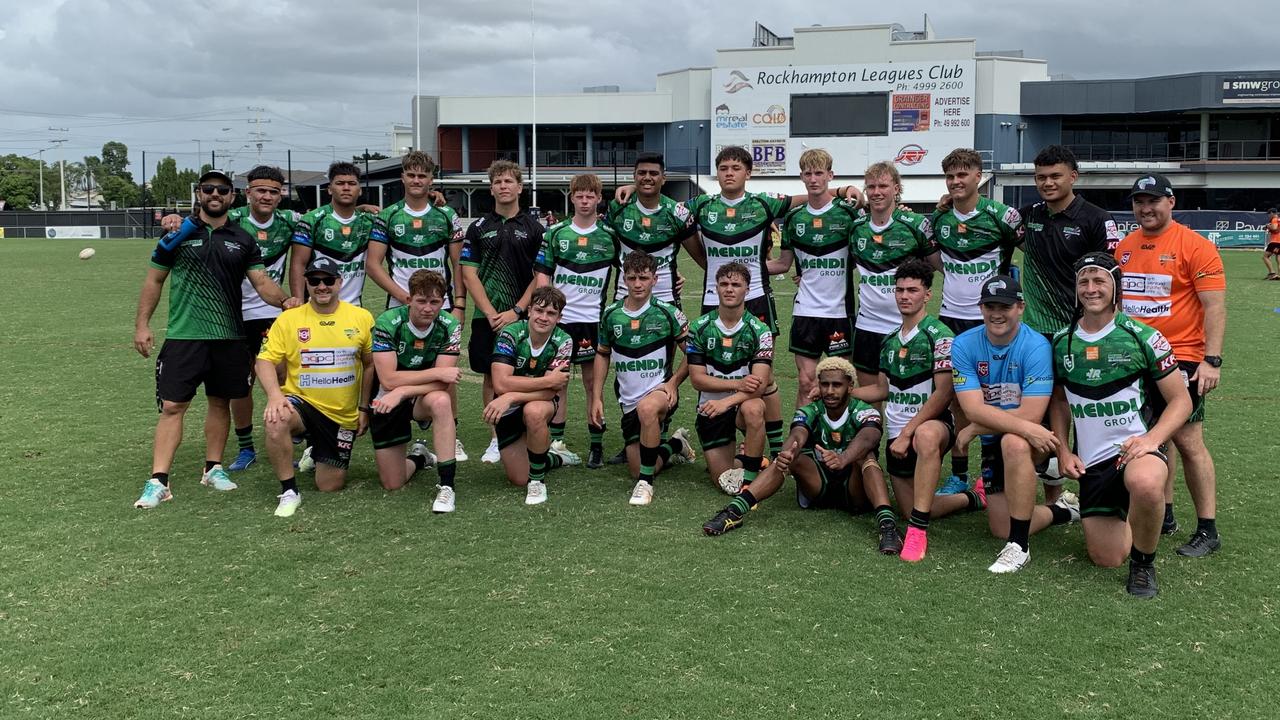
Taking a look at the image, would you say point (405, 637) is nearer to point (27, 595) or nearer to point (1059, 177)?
point (27, 595)

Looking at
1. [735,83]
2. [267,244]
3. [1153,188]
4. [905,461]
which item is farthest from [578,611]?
[735,83]

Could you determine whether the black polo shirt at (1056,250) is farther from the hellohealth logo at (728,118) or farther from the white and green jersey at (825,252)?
the hellohealth logo at (728,118)

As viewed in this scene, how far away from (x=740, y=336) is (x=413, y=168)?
103 inches

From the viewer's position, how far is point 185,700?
11.0 ft

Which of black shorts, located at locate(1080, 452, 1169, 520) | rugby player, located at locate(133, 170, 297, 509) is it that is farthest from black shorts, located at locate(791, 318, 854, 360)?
rugby player, located at locate(133, 170, 297, 509)

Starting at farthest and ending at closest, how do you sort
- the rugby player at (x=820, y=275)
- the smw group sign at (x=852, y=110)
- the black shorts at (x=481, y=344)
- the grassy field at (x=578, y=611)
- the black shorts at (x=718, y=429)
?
the smw group sign at (x=852, y=110) → the black shorts at (x=481, y=344) → the rugby player at (x=820, y=275) → the black shorts at (x=718, y=429) → the grassy field at (x=578, y=611)

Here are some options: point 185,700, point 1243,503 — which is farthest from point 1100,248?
point 185,700

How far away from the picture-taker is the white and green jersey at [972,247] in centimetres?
597

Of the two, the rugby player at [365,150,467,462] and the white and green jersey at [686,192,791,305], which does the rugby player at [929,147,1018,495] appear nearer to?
the white and green jersey at [686,192,791,305]

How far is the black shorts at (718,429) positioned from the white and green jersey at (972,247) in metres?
1.54

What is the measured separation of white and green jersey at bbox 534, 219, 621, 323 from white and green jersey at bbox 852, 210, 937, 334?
1706mm

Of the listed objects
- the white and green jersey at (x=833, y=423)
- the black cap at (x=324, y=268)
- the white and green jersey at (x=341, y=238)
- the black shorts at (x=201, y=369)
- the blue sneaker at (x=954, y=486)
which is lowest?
the blue sneaker at (x=954, y=486)

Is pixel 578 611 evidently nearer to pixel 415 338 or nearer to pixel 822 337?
pixel 415 338

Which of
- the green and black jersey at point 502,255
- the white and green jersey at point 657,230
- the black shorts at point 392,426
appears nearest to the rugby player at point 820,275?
the white and green jersey at point 657,230
